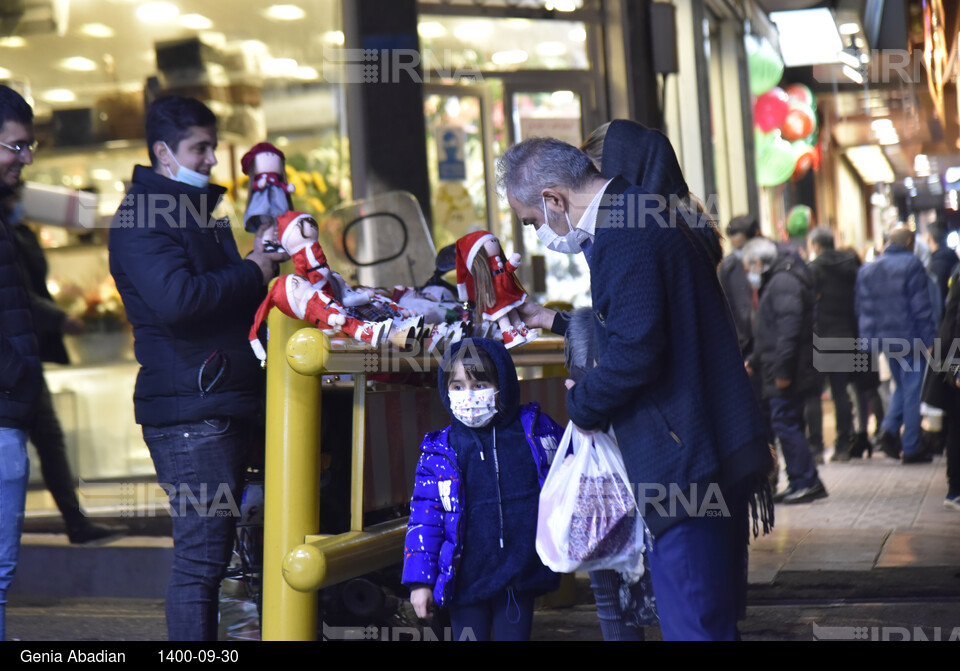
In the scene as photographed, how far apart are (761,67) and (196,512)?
41.4ft

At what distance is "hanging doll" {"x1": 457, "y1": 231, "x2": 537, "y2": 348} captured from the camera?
381 cm

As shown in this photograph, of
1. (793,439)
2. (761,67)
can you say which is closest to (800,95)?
(761,67)

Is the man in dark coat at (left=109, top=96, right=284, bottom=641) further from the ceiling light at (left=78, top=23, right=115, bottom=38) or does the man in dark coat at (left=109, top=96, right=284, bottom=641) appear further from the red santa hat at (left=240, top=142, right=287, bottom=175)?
the ceiling light at (left=78, top=23, right=115, bottom=38)

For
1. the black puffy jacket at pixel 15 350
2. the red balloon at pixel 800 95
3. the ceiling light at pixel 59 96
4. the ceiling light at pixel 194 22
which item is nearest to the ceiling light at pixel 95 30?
the ceiling light at pixel 59 96

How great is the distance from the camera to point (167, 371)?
380cm

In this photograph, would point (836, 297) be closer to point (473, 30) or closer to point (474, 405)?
point (473, 30)

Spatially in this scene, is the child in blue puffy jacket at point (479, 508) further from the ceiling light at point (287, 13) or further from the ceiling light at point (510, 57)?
the ceiling light at point (510, 57)

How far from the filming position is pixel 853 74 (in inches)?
647

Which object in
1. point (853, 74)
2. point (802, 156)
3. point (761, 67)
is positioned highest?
point (853, 74)

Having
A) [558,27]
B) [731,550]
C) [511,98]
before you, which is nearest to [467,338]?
[731,550]

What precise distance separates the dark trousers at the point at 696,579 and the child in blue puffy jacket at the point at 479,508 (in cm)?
62

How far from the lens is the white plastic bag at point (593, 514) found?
120 inches

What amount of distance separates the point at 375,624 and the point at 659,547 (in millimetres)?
1849

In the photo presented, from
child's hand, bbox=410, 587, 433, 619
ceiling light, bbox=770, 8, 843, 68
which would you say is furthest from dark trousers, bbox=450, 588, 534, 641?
ceiling light, bbox=770, 8, 843, 68
